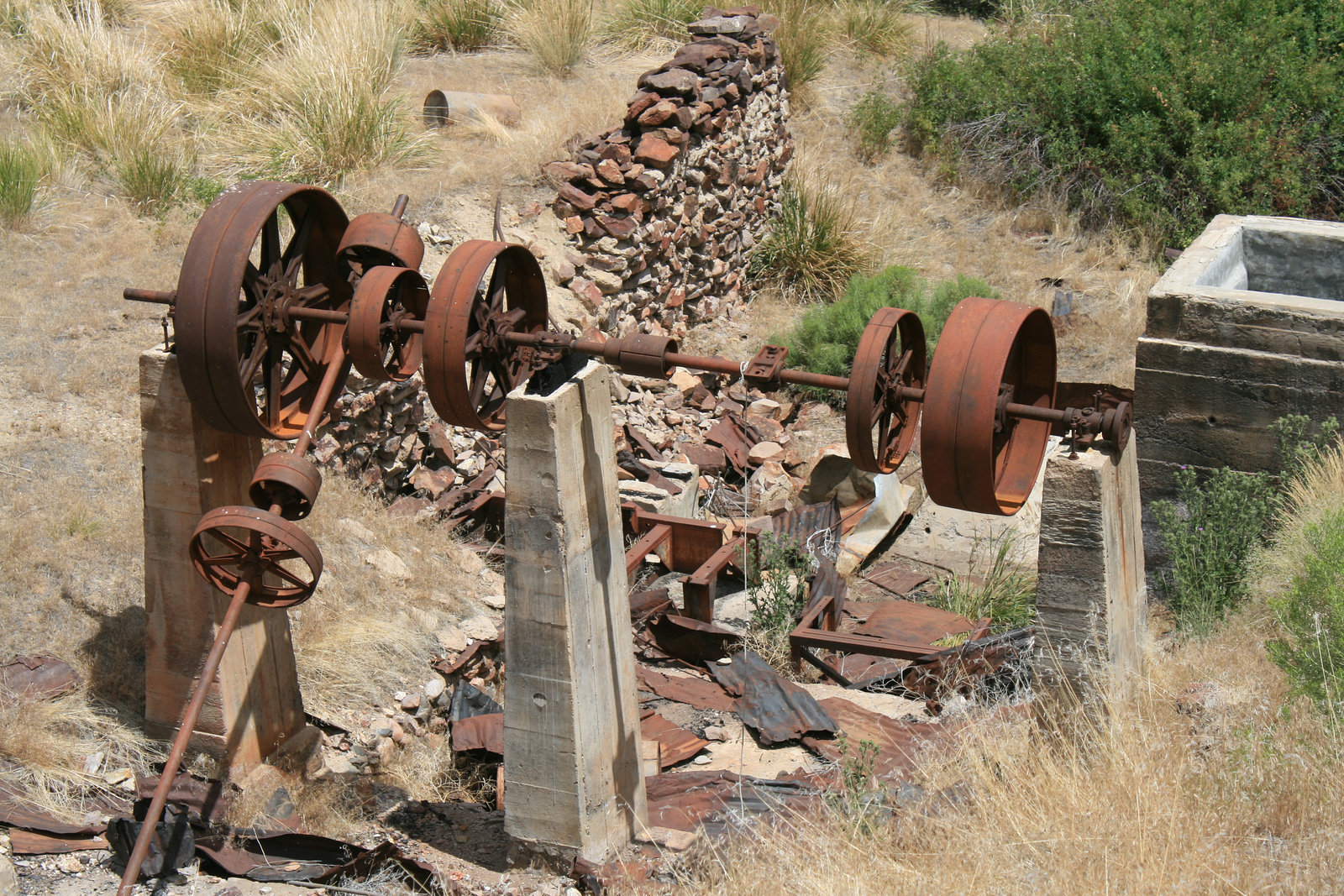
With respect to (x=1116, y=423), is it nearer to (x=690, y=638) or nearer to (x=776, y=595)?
(x=776, y=595)

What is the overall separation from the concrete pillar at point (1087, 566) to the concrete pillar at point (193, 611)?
9.89ft

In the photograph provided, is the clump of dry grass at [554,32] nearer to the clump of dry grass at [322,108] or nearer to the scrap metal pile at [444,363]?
the clump of dry grass at [322,108]

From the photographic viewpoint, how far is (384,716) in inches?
211

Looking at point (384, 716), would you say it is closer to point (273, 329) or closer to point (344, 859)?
point (344, 859)

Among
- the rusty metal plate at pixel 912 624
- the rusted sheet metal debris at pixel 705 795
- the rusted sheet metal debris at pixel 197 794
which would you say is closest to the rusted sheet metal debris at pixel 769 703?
the rusted sheet metal debris at pixel 705 795

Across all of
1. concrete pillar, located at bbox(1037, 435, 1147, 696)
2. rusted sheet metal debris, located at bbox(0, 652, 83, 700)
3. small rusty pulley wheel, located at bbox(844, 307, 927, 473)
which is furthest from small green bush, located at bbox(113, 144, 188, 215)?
concrete pillar, located at bbox(1037, 435, 1147, 696)

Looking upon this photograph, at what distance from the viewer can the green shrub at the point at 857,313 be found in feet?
32.5

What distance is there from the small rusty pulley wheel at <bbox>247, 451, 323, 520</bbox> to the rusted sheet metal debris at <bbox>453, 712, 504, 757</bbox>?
1649mm

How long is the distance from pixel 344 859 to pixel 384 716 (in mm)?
1159

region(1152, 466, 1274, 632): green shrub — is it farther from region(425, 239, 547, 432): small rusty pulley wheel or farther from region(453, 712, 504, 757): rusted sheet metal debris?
region(425, 239, 547, 432): small rusty pulley wheel

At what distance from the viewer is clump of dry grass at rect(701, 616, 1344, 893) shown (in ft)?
10.9

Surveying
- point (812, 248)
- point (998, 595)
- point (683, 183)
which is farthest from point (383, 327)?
point (812, 248)

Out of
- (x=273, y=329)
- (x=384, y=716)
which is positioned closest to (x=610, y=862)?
(x=384, y=716)

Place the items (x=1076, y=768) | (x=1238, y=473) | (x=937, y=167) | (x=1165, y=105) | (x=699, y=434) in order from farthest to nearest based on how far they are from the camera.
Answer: (x=937, y=167) < (x=1165, y=105) < (x=699, y=434) < (x=1238, y=473) < (x=1076, y=768)
